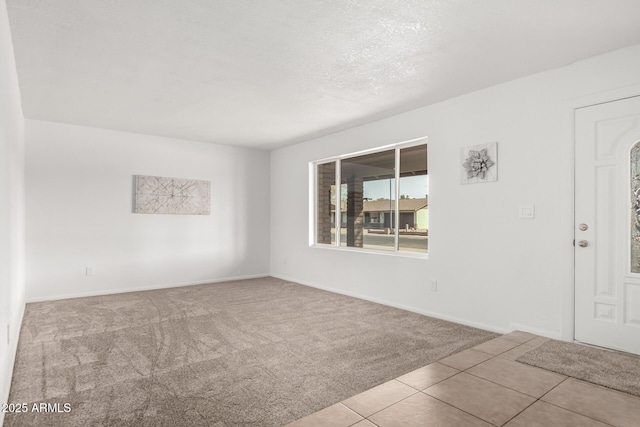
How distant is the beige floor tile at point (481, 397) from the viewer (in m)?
1.93

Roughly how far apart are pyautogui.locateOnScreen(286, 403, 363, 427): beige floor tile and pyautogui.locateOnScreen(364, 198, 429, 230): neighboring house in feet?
Result: 8.90

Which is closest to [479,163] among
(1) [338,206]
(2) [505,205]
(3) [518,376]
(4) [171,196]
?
(2) [505,205]

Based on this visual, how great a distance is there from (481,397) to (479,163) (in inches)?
91.6

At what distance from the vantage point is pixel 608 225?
9.46 feet

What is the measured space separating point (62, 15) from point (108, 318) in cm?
300

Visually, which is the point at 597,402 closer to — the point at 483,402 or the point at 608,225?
the point at 483,402

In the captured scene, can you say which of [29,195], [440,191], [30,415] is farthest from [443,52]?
[29,195]

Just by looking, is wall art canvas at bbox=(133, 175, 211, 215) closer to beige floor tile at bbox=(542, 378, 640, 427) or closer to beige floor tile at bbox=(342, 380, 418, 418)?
beige floor tile at bbox=(342, 380, 418, 418)

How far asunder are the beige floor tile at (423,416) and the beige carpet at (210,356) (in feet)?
1.22

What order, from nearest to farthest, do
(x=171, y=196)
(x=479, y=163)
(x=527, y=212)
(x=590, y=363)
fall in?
(x=590, y=363) < (x=527, y=212) < (x=479, y=163) < (x=171, y=196)

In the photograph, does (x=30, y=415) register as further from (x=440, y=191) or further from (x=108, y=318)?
(x=440, y=191)

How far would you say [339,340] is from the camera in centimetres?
329

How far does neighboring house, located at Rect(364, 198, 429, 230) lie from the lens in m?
4.38

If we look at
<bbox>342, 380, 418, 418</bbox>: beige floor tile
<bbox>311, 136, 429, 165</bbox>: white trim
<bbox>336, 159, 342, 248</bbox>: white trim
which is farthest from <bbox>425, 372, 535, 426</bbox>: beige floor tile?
<bbox>336, 159, 342, 248</bbox>: white trim
